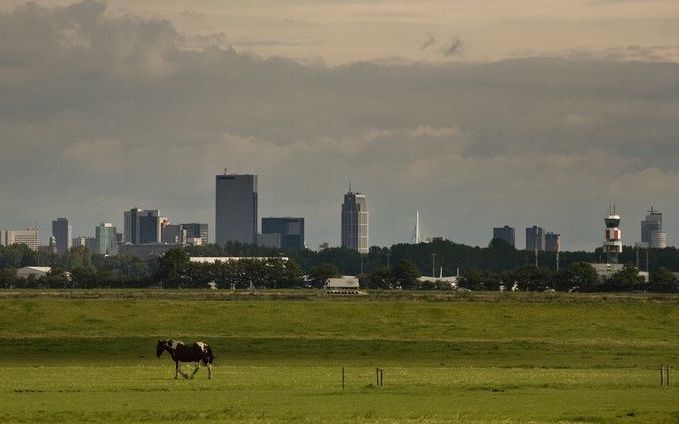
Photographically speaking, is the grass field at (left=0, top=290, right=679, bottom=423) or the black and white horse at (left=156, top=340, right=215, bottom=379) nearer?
the grass field at (left=0, top=290, right=679, bottom=423)

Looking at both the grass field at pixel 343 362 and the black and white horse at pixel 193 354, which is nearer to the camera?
the grass field at pixel 343 362

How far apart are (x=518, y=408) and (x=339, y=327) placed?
209 ft

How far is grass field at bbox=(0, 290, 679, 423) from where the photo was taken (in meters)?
48.5

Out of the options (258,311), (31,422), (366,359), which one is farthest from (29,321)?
(31,422)

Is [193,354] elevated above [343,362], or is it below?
above

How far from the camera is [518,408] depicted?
49344 millimetres

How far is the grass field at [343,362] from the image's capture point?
4853 centimetres

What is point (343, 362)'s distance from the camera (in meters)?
81.1

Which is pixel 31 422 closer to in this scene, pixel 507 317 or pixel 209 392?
pixel 209 392

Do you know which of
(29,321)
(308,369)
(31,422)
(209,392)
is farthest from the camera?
(29,321)

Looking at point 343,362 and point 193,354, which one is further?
point 343,362

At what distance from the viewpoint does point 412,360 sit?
83.8 m

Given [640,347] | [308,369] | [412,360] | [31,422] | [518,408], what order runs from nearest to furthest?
[31,422] → [518,408] → [308,369] → [412,360] → [640,347]

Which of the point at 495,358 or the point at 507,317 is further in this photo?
the point at 507,317
